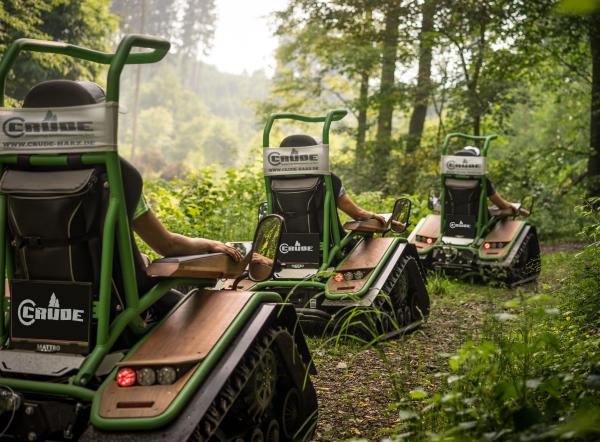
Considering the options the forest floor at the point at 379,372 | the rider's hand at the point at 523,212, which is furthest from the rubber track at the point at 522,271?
the forest floor at the point at 379,372

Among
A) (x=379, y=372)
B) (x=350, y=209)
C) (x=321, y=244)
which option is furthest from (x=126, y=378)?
(x=350, y=209)

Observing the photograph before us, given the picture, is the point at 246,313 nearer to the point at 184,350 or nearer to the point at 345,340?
the point at 184,350

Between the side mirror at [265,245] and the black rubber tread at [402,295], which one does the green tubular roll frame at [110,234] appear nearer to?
the side mirror at [265,245]

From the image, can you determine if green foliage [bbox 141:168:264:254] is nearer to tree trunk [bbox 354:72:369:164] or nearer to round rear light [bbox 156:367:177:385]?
tree trunk [bbox 354:72:369:164]

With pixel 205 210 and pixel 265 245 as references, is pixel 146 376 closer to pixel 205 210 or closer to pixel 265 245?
pixel 265 245

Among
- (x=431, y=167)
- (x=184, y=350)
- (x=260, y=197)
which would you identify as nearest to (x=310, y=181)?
(x=184, y=350)

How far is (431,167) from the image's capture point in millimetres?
Answer: 17047

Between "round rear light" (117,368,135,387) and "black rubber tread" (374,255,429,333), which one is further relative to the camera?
"black rubber tread" (374,255,429,333)

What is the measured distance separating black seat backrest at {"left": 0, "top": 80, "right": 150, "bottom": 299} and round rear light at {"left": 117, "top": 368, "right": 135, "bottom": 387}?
379 mm

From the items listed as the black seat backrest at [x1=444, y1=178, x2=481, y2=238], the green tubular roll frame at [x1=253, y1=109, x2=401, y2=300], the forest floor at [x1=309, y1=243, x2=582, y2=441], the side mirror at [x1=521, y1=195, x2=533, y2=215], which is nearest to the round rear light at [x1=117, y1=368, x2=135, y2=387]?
the forest floor at [x1=309, y1=243, x2=582, y2=441]

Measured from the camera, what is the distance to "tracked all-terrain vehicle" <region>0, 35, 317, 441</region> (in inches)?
116

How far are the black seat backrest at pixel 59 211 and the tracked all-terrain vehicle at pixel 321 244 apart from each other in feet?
11.8

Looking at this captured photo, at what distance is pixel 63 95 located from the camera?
10.3 ft

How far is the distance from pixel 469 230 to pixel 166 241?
26.6 feet
